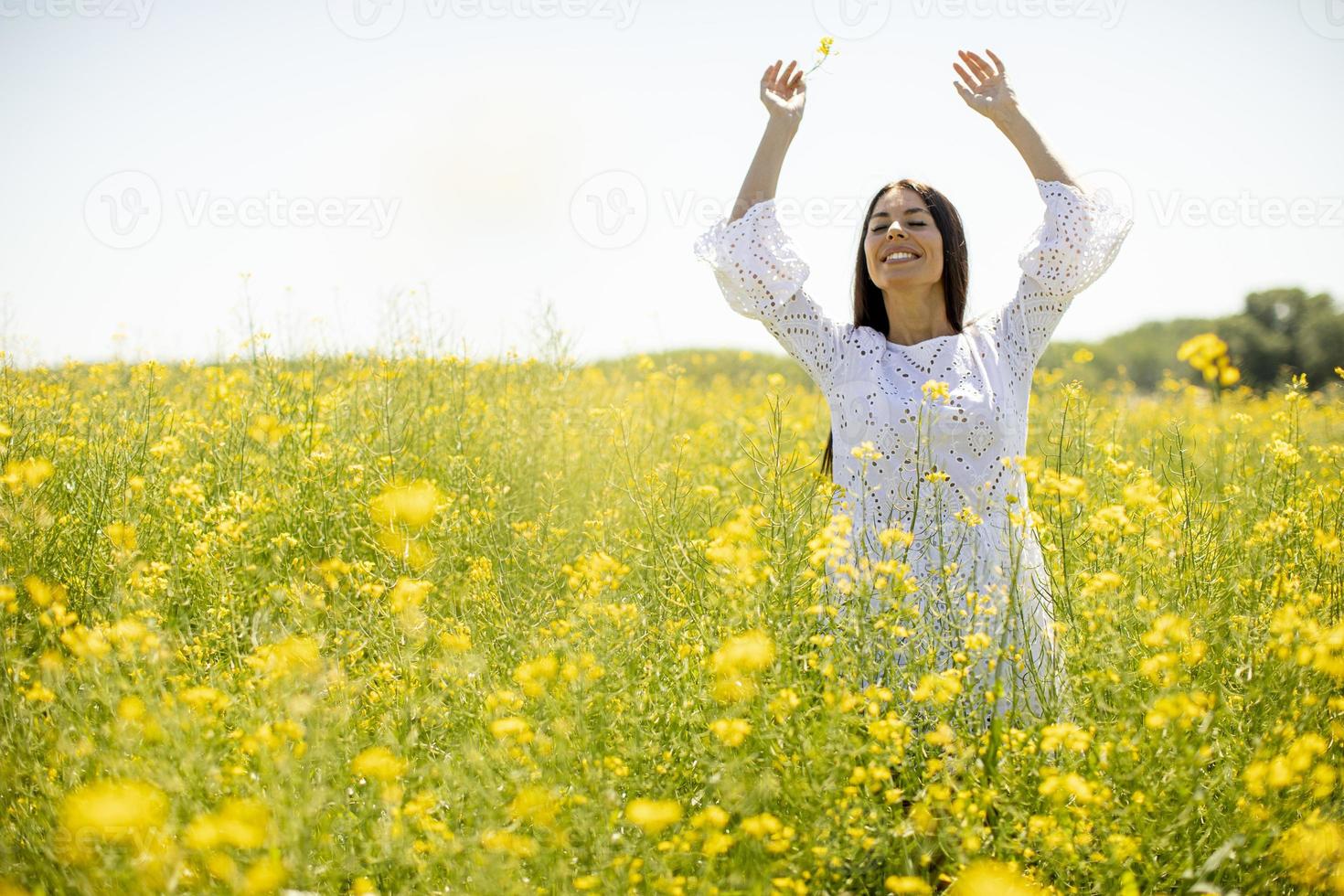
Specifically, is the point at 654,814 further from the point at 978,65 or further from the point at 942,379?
the point at 978,65

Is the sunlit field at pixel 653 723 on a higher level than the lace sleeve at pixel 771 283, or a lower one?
lower

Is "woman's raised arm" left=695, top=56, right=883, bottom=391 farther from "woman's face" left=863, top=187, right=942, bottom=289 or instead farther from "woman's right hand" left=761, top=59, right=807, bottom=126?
"woman's face" left=863, top=187, right=942, bottom=289

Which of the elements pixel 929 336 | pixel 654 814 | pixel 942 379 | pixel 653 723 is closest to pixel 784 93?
pixel 929 336

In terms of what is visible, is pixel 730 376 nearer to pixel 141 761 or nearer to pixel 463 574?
pixel 463 574

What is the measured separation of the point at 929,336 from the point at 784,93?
0.82 metres

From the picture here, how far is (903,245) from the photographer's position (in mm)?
2516

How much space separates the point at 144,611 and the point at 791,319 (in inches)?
70.0

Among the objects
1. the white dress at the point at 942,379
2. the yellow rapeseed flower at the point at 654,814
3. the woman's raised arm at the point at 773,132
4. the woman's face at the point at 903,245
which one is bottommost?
the yellow rapeseed flower at the point at 654,814

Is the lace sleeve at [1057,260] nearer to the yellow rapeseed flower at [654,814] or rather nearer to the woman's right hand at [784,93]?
the woman's right hand at [784,93]

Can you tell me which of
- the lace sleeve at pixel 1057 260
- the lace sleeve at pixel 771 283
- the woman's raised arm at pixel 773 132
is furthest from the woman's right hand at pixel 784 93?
the lace sleeve at pixel 1057 260

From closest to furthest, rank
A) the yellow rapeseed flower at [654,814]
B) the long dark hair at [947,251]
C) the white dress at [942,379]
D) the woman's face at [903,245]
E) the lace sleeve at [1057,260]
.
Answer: the yellow rapeseed flower at [654,814] → the white dress at [942,379] → the lace sleeve at [1057,260] → the woman's face at [903,245] → the long dark hair at [947,251]

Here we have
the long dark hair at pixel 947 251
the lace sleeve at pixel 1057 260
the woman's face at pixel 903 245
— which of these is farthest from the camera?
the long dark hair at pixel 947 251

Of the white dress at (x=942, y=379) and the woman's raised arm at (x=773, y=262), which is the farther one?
the woman's raised arm at (x=773, y=262)

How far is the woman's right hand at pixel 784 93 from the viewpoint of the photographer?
2.45m
